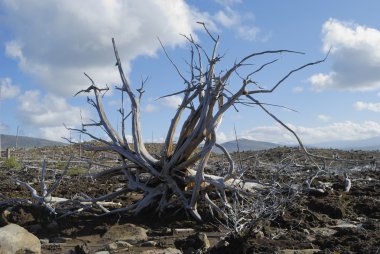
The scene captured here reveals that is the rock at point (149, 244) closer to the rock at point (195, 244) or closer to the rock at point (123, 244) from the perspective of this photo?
the rock at point (123, 244)

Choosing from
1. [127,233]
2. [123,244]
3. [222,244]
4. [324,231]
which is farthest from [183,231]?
[324,231]

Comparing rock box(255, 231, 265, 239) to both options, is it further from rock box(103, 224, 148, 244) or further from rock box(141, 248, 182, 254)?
rock box(103, 224, 148, 244)

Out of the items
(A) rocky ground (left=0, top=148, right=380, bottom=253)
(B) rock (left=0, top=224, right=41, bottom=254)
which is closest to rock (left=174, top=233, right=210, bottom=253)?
(A) rocky ground (left=0, top=148, right=380, bottom=253)

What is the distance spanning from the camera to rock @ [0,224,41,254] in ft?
18.6

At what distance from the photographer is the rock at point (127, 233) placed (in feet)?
21.4

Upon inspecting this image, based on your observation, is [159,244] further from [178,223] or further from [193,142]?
[193,142]

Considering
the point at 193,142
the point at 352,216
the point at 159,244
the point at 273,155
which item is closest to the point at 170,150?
the point at 193,142

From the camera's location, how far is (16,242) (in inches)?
225

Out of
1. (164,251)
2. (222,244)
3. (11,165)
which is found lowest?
(164,251)

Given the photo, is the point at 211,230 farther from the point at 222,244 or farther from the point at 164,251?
the point at 222,244

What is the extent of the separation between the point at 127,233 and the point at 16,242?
1.43 meters

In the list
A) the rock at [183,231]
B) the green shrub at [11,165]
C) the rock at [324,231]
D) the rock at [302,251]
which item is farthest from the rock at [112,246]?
the green shrub at [11,165]

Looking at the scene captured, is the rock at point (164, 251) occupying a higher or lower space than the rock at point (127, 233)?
lower

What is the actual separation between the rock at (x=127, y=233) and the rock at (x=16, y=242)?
1.00 m
